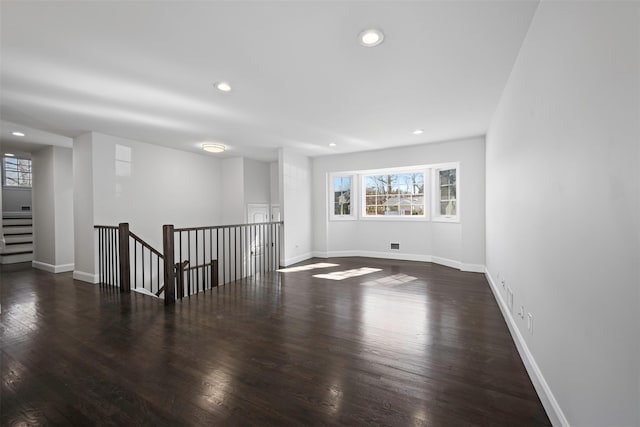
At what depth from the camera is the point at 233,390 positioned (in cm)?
177

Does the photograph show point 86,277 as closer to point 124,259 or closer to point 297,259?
point 124,259

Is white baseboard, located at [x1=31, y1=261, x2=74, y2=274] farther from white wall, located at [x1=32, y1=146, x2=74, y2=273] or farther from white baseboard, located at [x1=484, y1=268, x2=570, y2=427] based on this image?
white baseboard, located at [x1=484, y1=268, x2=570, y2=427]

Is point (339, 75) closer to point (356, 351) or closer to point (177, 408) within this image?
point (356, 351)

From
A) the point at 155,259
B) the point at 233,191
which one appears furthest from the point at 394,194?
the point at 155,259

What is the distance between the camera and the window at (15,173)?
27.1 ft

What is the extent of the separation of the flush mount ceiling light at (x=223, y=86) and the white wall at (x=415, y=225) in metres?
3.81

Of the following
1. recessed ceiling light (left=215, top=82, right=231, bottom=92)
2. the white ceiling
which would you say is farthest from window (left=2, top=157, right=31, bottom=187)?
recessed ceiling light (left=215, top=82, right=231, bottom=92)

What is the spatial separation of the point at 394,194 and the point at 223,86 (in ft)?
15.1

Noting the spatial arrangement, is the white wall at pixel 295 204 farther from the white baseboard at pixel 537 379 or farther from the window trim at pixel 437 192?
Result: the white baseboard at pixel 537 379

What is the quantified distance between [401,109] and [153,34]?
107 inches

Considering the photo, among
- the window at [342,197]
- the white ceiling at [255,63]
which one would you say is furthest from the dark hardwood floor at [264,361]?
the window at [342,197]

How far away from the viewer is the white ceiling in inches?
69.7

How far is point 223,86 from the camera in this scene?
110 inches

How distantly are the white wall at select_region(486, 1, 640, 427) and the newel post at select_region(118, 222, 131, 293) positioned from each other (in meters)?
4.75
